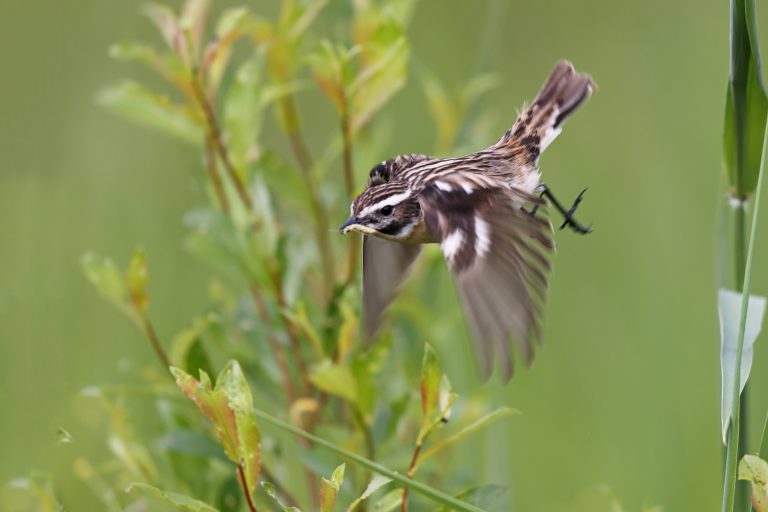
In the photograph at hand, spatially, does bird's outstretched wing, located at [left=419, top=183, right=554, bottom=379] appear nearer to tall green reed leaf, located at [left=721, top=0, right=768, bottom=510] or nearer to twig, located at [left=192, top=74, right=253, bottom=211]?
tall green reed leaf, located at [left=721, top=0, right=768, bottom=510]

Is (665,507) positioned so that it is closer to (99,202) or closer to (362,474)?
(362,474)

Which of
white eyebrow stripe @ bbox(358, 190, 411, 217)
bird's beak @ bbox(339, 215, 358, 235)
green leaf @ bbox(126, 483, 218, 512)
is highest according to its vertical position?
white eyebrow stripe @ bbox(358, 190, 411, 217)

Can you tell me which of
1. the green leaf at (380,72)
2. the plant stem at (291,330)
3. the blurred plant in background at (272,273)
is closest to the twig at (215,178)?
the blurred plant in background at (272,273)

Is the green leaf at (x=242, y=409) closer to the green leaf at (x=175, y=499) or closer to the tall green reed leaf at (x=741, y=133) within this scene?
the green leaf at (x=175, y=499)

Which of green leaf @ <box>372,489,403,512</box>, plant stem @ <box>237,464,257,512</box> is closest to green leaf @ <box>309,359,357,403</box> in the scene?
green leaf @ <box>372,489,403,512</box>

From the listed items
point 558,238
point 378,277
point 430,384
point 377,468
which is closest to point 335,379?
point 378,277

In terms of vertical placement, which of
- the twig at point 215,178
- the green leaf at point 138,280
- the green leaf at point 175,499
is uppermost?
the twig at point 215,178

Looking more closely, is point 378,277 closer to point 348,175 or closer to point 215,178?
point 348,175
